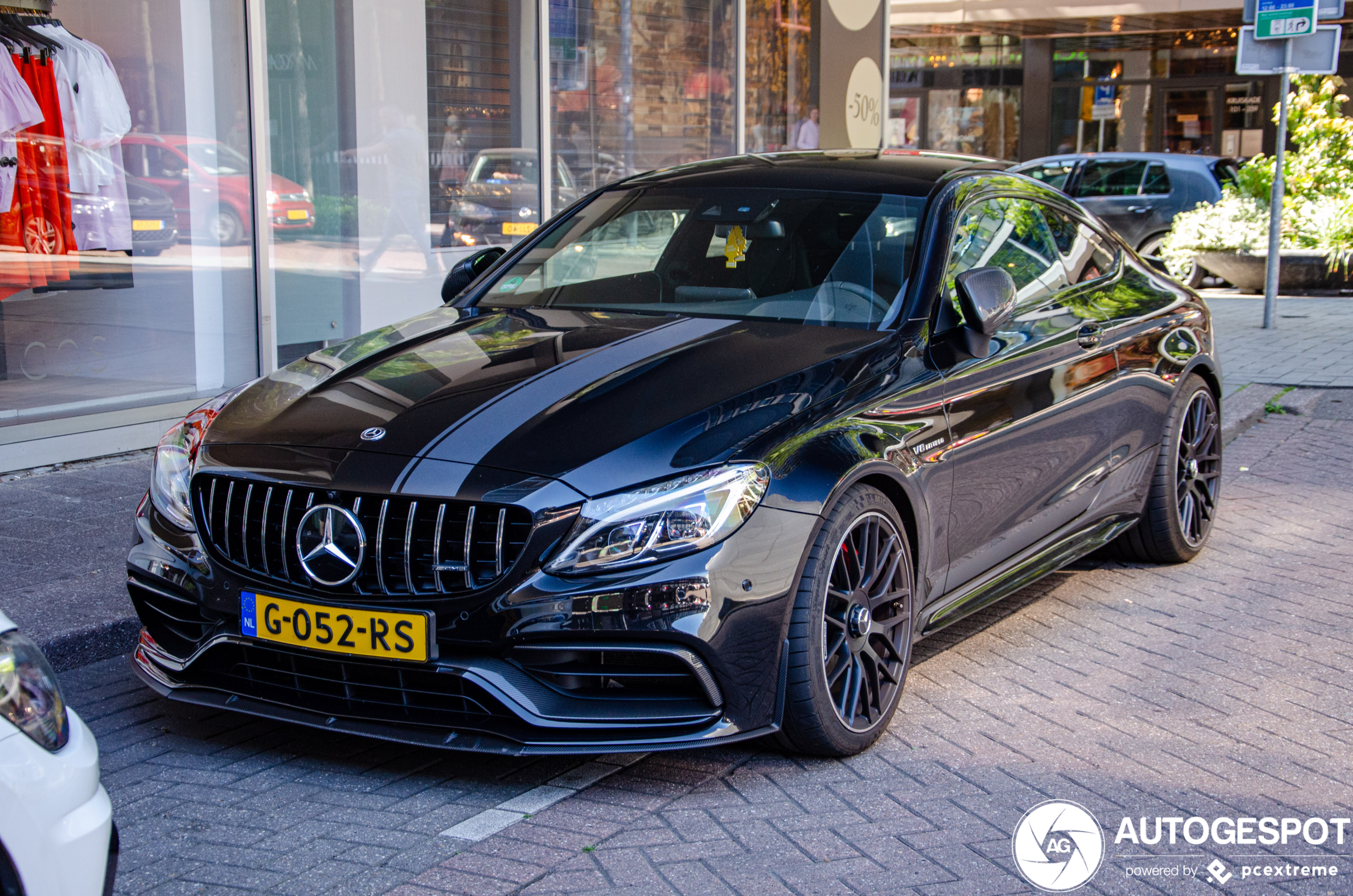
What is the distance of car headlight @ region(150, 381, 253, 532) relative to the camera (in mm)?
3686

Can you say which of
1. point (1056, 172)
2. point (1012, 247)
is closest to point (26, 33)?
point (1012, 247)

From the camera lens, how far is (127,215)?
816 centimetres

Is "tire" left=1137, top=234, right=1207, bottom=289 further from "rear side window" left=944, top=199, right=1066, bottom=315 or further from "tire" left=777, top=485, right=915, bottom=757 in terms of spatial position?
"tire" left=777, top=485, right=915, bottom=757

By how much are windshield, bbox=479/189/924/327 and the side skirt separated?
0.88m

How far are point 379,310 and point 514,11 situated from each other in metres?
2.61

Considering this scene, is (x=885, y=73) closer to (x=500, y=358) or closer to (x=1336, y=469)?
(x=1336, y=469)

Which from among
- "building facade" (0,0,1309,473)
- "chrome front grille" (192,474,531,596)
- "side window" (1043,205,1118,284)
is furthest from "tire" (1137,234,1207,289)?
"chrome front grille" (192,474,531,596)

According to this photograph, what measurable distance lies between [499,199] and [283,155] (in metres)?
2.05

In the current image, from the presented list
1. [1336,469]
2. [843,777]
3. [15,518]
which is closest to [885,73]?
[1336,469]

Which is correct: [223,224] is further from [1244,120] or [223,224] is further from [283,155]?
[1244,120]

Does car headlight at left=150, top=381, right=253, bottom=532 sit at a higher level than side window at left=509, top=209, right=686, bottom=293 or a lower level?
lower

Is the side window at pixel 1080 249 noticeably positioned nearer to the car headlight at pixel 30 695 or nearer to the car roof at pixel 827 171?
the car roof at pixel 827 171

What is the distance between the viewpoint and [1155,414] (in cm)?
546

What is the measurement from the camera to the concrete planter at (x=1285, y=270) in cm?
1588
